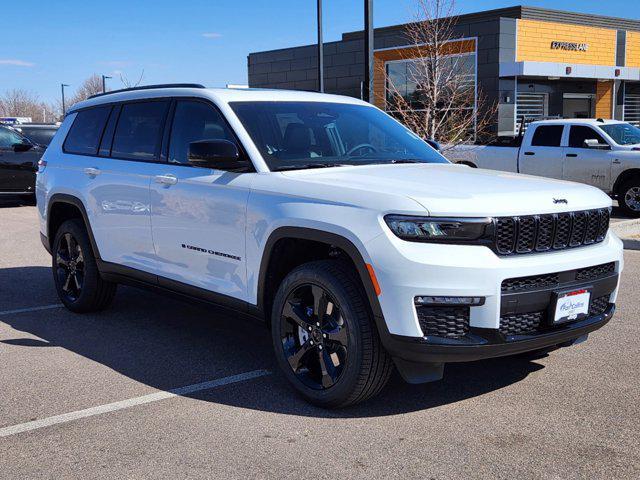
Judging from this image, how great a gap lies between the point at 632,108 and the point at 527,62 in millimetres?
10404

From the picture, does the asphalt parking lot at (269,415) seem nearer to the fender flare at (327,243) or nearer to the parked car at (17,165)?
the fender flare at (327,243)

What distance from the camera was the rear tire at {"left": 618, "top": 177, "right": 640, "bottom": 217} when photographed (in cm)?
1341

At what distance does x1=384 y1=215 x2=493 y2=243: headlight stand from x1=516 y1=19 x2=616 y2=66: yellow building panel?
90.1 feet

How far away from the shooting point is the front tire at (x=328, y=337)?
4.14 metres

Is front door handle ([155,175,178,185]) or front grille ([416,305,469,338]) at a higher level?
front door handle ([155,175,178,185])

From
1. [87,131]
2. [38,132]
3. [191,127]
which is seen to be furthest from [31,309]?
[38,132]

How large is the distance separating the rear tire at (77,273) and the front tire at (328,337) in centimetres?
263

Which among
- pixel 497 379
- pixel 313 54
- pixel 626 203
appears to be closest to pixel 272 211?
pixel 497 379

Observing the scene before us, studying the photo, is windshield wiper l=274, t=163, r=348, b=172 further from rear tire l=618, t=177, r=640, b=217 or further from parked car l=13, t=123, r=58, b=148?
parked car l=13, t=123, r=58, b=148

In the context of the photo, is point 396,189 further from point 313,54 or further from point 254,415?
point 313,54

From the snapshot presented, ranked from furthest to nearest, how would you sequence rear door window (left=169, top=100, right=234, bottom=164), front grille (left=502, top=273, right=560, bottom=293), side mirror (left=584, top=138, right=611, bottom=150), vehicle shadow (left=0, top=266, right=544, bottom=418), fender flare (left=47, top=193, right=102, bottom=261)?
1. side mirror (left=584, top=138, right=611, bottom=150)
2. fender flare (left=47, top=193, right=102, bottom=261)
3. rear door window (left=169, top=100, right=234, bottom=164)
4. vehicle shadow (left=0, top=266, right=544, bottom=418)
5. front grille (left=502, top=273, right=560, bottom=293)

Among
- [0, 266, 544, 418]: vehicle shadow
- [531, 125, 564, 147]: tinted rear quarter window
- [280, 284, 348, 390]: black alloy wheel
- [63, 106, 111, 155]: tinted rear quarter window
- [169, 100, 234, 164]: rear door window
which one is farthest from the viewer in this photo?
[531, 125, 564, 147]: tinted rear quarter window

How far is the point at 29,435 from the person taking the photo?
4105 mm

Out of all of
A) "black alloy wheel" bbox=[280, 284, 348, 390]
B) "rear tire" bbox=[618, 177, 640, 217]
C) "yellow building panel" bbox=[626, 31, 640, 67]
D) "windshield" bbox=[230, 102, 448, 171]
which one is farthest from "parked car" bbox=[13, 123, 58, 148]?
"yellow building panel" bbox=[626, 31, 640, 67]
